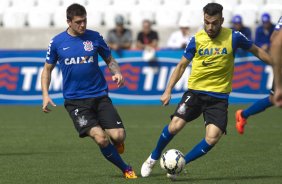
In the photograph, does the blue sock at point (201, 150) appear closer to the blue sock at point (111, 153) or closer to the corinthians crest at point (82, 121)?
the blue sock at point (111, 153)

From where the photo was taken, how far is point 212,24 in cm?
877

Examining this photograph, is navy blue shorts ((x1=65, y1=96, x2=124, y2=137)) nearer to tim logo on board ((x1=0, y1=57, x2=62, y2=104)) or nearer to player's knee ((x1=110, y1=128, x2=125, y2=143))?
player's knee ((x1=110, y1=128, x2=125, y2=143))

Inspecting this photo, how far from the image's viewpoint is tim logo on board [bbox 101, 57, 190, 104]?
19125 millimetres

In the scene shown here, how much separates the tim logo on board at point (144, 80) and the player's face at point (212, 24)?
403 inches

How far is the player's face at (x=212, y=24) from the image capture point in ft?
28.5

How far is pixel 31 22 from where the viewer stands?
23109 mm

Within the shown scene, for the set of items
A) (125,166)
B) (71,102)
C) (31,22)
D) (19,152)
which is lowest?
(31,22)

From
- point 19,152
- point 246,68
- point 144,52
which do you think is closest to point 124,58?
point 144,52

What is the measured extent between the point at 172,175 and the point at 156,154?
0.52 meters

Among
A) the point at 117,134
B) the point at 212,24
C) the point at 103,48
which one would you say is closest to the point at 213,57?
the point at 212,24

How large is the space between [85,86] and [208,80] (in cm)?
133

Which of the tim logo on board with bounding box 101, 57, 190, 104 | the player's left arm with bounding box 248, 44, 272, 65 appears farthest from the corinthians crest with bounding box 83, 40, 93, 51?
the tim logo on board with bounding box 101, 57, 190, 104

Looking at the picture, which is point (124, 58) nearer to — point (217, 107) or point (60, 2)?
point (60, 2)

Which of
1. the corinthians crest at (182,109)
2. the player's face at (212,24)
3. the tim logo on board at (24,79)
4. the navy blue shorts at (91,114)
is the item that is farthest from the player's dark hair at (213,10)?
the tim logo on board at (24,79)
